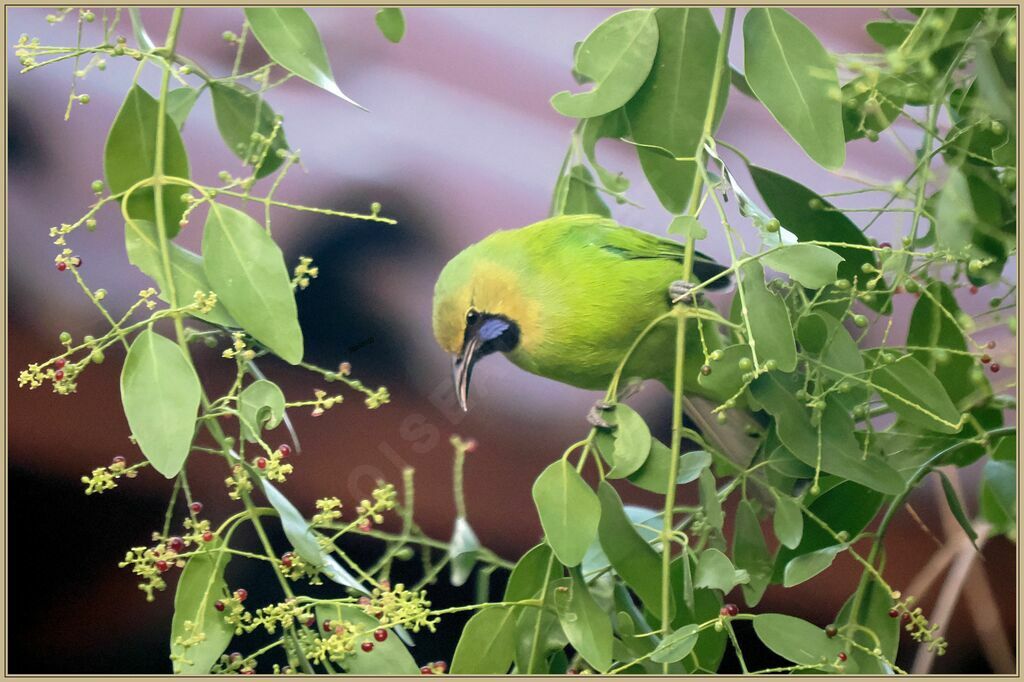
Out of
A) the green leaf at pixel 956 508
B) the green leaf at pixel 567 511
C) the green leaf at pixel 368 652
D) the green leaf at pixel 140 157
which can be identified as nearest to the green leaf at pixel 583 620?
the green leaf at pixel 567 511

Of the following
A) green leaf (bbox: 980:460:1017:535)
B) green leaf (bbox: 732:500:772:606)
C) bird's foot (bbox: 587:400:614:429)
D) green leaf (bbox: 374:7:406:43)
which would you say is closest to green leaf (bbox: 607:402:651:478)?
bird's foot (bbox: 587:400:614:429)

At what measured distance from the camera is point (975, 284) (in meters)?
0.78

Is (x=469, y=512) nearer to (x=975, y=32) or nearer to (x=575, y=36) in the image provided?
(x=575, y=36)

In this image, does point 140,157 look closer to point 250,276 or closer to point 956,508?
point 250,276

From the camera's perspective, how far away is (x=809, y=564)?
770mm

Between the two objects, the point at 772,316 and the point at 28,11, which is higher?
the point at 28,11

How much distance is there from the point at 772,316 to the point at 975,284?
23 centimetres

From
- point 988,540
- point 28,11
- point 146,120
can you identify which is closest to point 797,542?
point 988,540

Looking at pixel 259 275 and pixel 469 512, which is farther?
pixel 469 512

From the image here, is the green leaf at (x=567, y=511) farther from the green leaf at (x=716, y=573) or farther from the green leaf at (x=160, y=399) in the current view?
the green leaf at (x=160, y=399)

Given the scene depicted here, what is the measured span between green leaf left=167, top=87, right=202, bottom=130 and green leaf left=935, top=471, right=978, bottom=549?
805mm

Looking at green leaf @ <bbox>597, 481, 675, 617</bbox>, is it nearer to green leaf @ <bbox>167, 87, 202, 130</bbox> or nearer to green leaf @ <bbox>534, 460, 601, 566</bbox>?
green leaf @ <bbox>534, 460, 601, 566</bbox>

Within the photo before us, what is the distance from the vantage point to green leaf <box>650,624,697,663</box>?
0.67 meters

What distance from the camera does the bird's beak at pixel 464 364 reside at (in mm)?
930
